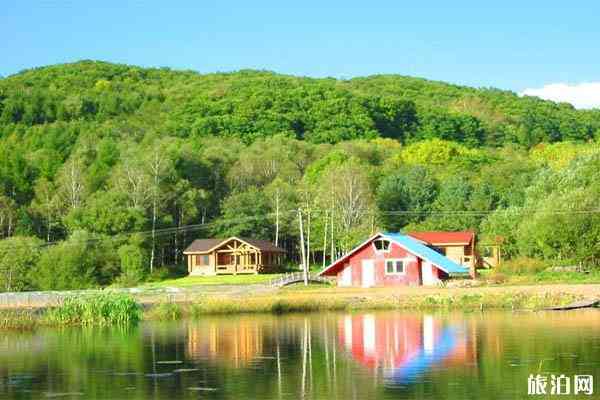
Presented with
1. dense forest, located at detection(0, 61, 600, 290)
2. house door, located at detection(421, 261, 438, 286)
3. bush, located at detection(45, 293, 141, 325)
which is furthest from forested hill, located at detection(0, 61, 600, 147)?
bush, located at detection(45, 293, 141, 325)

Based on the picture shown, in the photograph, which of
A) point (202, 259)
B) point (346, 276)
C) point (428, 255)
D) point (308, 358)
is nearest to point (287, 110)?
point (202, 259)

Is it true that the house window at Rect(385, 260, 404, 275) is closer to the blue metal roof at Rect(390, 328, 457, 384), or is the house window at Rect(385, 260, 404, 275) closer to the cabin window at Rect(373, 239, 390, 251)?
the cabin window at Rect(373, 239, 390, 251)

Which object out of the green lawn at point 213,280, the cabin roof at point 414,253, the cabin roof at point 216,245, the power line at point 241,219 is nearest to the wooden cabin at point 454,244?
the power line at point 241,219

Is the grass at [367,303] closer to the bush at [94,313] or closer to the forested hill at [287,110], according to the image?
the bush at [94,313]

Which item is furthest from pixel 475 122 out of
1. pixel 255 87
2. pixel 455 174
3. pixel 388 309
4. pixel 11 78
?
pixel 388 309

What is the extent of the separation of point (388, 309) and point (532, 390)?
2485 centimetres

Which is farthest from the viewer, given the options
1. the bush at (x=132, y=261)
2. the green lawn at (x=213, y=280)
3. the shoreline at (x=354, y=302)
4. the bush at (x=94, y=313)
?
the bush at (x=132, y=261)

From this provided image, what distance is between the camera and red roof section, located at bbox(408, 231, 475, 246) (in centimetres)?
7694

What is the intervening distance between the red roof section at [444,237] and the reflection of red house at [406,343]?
117 ft

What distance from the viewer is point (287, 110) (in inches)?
5989

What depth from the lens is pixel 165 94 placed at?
173750mm

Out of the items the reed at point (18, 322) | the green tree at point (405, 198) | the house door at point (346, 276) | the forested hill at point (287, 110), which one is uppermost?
the forested hill at point (287, 110)

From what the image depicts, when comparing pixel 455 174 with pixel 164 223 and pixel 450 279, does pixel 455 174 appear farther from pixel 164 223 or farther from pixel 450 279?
pixel 450 279

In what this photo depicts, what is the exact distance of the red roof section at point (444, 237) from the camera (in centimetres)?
7694
